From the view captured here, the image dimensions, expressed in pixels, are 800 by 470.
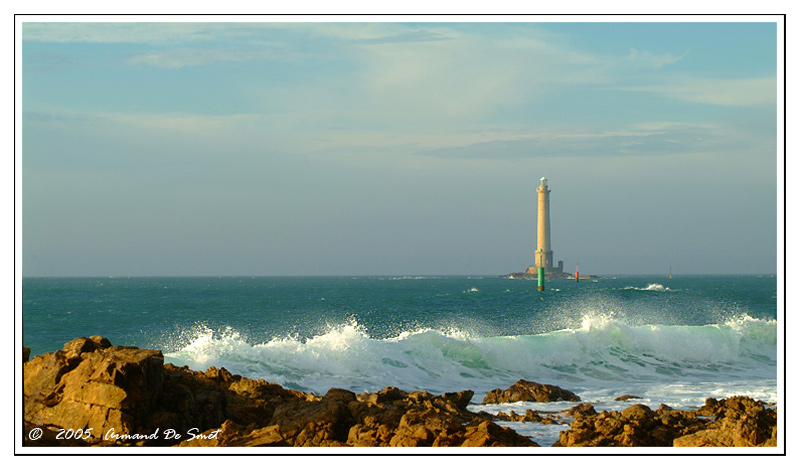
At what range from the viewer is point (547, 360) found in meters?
15.9

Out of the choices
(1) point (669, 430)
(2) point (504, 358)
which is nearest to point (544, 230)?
(2) point (504, 358)

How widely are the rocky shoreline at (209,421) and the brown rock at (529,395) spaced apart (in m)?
2.79

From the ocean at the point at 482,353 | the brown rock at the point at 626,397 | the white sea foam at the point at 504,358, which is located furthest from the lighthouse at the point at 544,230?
the brown rock at the point at 626,397

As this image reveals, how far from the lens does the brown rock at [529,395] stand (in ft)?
33.3

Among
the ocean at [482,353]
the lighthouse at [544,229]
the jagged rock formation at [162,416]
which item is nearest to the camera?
the jagged rock formation at [162,416]

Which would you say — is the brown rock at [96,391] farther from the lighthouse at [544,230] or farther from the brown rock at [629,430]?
the lighthouse at [544,230]

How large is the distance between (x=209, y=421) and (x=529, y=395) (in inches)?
203

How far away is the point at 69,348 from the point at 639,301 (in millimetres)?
41091

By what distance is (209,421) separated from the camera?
6863 millimetres

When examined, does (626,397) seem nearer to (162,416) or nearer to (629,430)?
(629,430)
